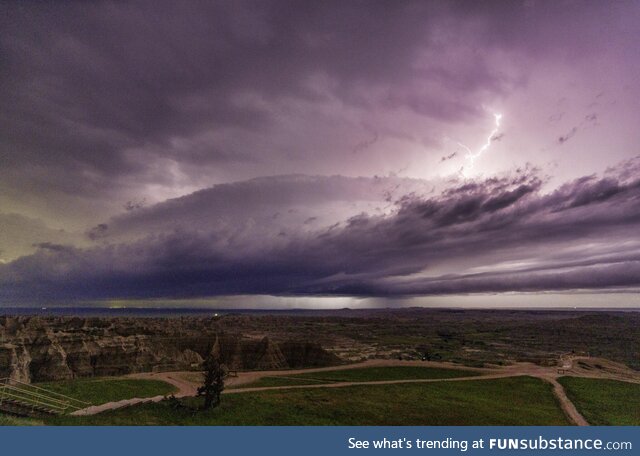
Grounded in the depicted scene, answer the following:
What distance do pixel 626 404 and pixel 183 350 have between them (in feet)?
236

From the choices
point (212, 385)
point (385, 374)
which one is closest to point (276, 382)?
point (385, 374)

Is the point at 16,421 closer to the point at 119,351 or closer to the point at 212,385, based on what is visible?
the point at 212,385

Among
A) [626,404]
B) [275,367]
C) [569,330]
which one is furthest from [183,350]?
[569,330]

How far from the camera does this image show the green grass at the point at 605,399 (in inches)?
1526

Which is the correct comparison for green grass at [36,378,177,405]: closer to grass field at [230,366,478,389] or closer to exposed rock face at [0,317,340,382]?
grass field at [230,366,478,389]

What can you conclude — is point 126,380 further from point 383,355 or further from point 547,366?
point 547,366

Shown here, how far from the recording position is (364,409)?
37000mm

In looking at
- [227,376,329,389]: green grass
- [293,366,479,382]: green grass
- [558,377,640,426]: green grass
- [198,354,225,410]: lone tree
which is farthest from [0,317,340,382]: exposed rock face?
[558,377,640,426]: green grass

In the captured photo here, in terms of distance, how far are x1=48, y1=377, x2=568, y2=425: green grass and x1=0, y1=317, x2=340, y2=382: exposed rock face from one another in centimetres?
3071

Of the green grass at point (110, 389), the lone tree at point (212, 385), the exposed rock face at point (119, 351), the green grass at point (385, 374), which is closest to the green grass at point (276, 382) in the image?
→ the green grass at point (385, 374)

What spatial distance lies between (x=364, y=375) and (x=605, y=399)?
32388 millimetres

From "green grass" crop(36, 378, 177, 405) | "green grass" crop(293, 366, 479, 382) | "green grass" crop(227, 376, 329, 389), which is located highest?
"green grass" crop(36, 378, 177, 405)

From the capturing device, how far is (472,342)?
125m

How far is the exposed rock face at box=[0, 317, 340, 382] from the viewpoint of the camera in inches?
2344
